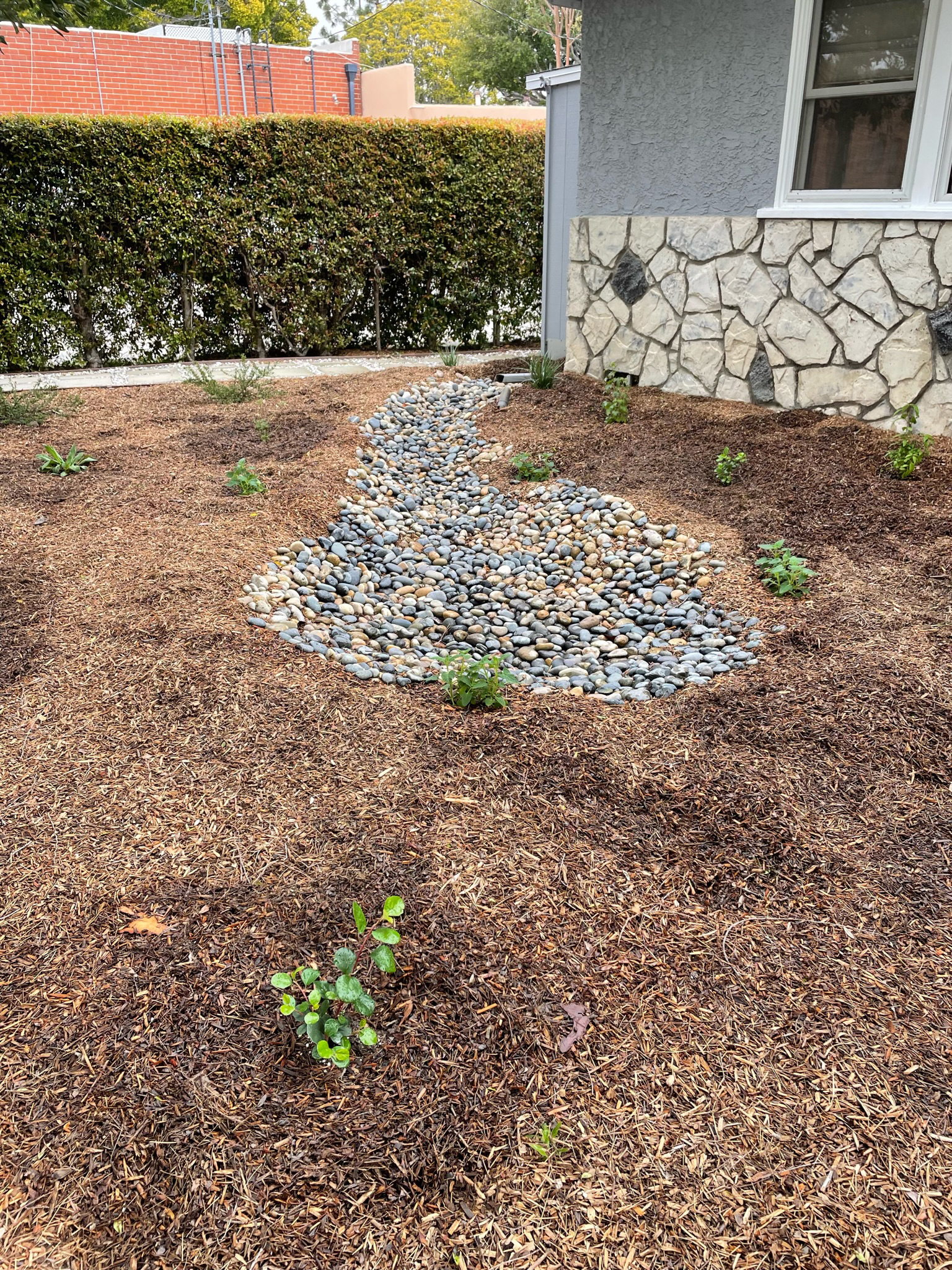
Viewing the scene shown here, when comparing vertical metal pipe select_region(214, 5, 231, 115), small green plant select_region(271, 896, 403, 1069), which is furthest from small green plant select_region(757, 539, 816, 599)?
vertical metal pipe select_region(214, 5, 231, 115)

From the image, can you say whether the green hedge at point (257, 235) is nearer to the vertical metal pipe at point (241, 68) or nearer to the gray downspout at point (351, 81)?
the vertical metal pipe at point (241, 68)

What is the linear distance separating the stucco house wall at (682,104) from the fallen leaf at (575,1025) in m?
5.41

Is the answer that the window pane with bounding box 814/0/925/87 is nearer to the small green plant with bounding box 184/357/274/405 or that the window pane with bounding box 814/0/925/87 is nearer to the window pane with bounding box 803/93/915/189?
the window pane with bounding box 803/93/915/189

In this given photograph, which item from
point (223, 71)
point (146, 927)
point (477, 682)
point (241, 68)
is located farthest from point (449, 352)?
point (241, 68)

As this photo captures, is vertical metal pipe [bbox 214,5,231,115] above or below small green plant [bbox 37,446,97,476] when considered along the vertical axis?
above

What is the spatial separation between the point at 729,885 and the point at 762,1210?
0.84m

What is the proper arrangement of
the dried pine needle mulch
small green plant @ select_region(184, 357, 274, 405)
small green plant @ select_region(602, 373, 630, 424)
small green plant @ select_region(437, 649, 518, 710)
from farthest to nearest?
small green plant @ select_region(184, 357, 274, 405) < small green plant @ select_region(602, 373, 630, 424) < small green plant @ select_region(437, 649, 518, 710) < the dried pine needle mulch

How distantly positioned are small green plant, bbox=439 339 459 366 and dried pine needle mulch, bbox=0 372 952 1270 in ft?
16.3

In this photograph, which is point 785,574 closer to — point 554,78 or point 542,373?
point 542,373

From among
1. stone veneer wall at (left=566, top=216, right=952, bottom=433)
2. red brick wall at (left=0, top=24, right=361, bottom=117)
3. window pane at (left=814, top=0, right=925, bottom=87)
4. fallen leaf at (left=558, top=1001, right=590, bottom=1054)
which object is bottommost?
fallen leaf at (left=558, top=1001, right=590, bottom=1054)

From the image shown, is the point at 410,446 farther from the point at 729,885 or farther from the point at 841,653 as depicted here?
the point at 729,885

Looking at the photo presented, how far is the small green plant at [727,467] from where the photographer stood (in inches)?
201

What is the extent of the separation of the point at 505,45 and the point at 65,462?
35.5 m

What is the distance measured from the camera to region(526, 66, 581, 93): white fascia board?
285 inches
